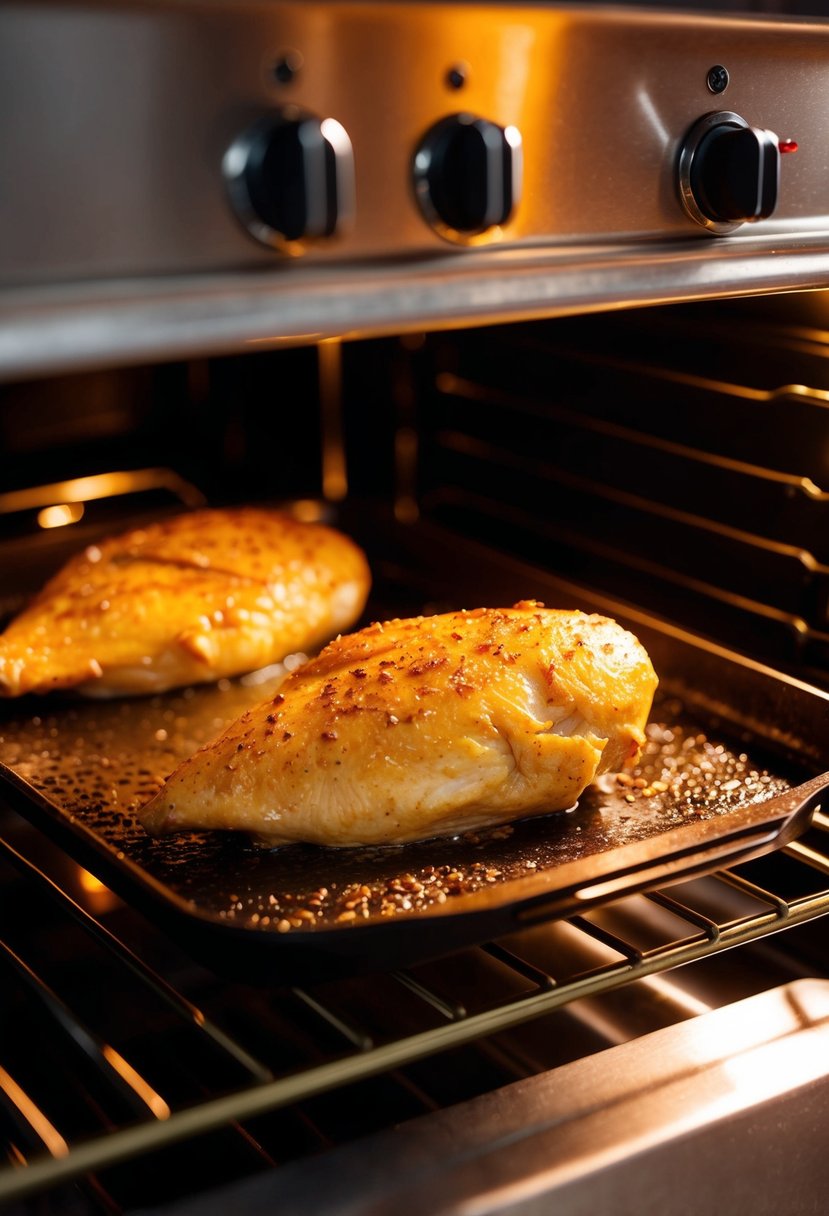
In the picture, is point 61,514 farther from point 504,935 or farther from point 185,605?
point 504,935

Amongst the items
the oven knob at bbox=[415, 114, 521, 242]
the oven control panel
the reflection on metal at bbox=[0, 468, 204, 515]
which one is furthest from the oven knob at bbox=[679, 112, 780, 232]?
the reflection on metal at bbox=[0, 468, 204, 515]

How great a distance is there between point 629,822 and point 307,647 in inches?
21.4

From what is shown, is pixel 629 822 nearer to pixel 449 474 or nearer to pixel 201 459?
pixel 449 474

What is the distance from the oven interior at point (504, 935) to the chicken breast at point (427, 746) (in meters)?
0.14

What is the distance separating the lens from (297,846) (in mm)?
1239

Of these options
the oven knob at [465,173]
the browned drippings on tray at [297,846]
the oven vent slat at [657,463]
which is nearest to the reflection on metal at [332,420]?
the oven vent slat at [657,463]

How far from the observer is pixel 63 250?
0.75 metres

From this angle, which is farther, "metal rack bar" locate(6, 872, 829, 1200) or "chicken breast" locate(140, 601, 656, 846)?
"chicken breast" locate(140, 601, 656, 846)

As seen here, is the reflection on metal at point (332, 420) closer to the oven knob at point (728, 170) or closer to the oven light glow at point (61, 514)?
the oven light glow at point (61, 514)

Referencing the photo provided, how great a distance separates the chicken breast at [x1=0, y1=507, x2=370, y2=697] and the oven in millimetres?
51

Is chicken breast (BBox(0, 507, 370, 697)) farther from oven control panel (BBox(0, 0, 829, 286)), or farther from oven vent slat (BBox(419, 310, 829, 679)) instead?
oven control panel (BBox(0, 0, 829, 286))

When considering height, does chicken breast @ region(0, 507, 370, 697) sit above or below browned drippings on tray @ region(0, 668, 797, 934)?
above

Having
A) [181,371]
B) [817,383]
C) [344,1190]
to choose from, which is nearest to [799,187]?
[817,383]

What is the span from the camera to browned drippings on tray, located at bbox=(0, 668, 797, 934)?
3.76 feet
